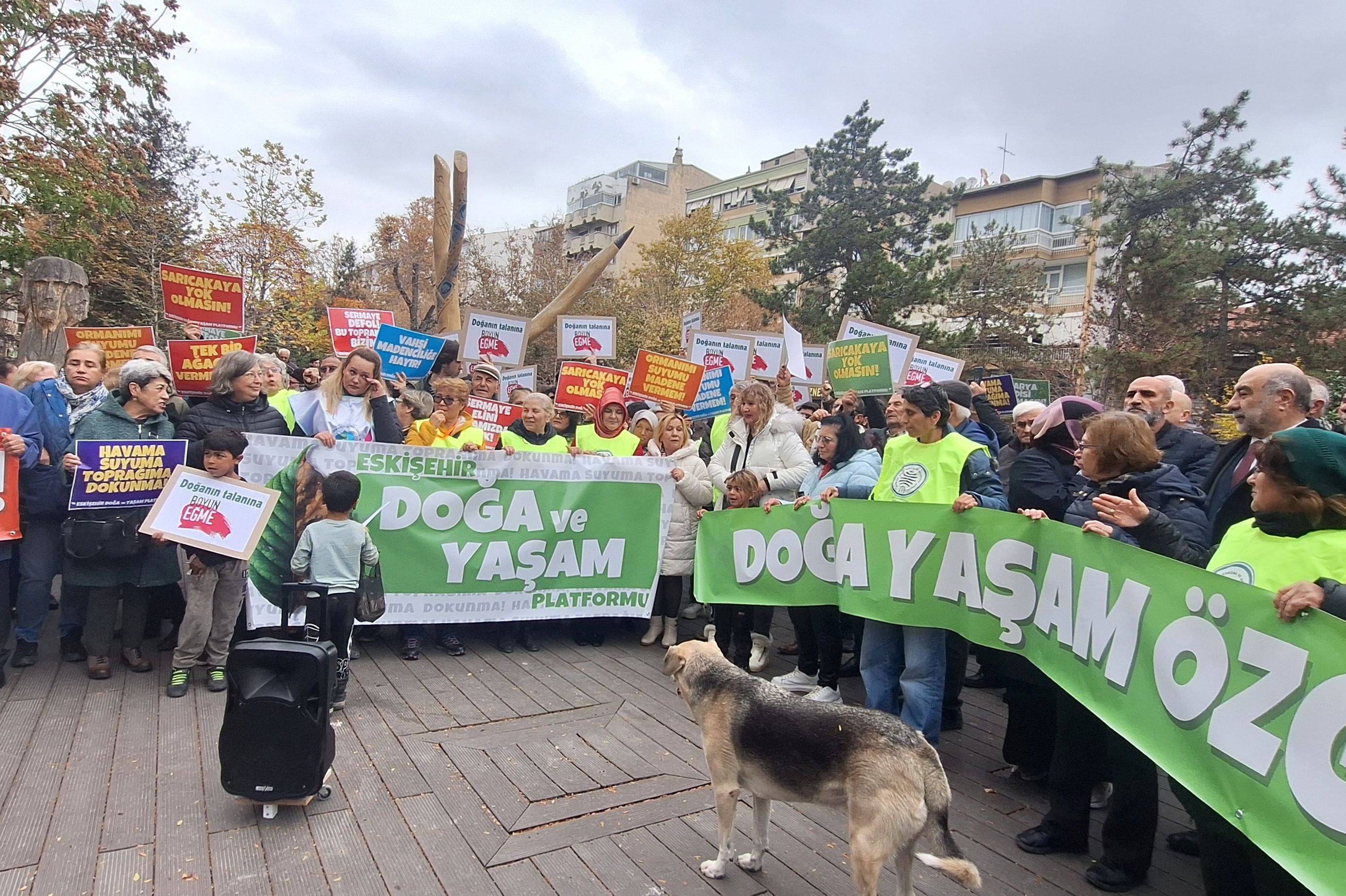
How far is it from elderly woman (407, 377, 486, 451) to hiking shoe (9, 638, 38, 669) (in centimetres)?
270

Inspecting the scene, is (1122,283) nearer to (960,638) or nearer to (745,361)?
(745,361)

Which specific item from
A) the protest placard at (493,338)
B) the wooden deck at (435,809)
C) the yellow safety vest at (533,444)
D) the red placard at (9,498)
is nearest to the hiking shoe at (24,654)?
the wooden deck at (435,809)

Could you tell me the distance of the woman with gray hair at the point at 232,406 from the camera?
486cm

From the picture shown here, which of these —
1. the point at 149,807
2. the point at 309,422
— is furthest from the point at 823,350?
the point at 149,807

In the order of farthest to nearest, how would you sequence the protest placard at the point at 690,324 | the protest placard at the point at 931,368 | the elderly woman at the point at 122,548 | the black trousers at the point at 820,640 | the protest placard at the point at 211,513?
the protest placard at the point at 690,324, the protest placard at the point at 931,368, the black trousers at the point at 820,640, the elderly woman at the point at 122,548, the protest placard at the point at 211,513

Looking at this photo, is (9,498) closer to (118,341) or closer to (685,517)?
(118,341)

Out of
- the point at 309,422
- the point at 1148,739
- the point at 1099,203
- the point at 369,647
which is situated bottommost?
the point at 369,647

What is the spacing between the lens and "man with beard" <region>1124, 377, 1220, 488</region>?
14.4ft

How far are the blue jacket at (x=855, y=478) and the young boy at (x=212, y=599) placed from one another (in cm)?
379

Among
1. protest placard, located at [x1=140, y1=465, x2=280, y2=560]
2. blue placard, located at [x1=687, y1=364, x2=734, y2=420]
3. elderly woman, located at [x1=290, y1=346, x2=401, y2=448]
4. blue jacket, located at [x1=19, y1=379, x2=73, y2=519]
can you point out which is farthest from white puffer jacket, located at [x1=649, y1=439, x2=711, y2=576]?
blue jacket, located at [x1=19, y1=379, x2=73, y2=519]

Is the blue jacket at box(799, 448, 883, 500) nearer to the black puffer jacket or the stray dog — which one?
the black puffer jacket

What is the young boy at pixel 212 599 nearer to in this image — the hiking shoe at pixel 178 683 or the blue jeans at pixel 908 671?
the hiking shoe at pixel 178 683

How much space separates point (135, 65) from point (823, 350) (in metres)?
13.2

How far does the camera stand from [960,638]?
4.90 metres
